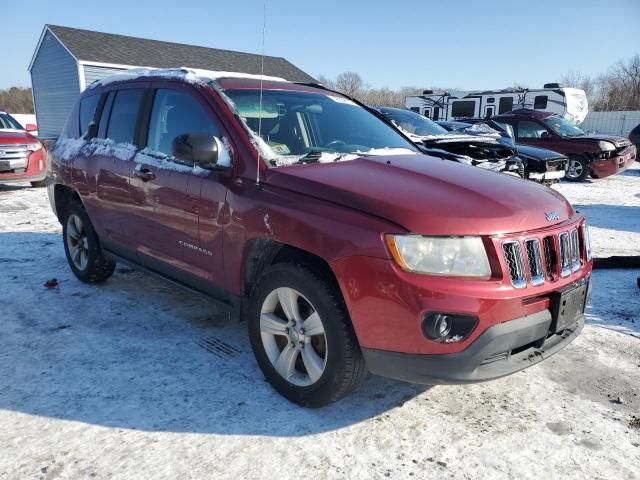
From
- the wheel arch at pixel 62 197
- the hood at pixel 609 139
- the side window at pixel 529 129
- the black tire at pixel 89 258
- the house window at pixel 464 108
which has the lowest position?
the black tire at pixel 89 258

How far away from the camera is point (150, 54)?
2519 centimetres

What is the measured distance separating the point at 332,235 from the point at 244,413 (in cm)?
110

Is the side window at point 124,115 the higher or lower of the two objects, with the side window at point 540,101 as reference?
lower

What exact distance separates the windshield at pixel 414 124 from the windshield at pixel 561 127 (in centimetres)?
557

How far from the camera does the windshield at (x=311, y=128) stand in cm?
312

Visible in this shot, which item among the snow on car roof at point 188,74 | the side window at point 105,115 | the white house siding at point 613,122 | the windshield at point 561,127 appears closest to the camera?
the snow on car roof at point 188,74

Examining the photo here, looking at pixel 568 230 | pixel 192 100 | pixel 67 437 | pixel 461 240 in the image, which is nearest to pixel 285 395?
pixel 67 437

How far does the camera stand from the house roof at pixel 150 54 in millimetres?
23141

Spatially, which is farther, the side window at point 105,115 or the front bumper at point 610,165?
the front bumper at point 610,165

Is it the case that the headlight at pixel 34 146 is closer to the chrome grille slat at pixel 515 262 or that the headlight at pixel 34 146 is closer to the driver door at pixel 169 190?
the driver door at pixel 169 190

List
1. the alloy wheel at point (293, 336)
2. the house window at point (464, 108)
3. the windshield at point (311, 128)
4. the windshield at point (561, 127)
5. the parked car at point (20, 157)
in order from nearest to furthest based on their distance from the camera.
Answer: the alloy wheel at point (293, 336)
the windshield at point (311, 128)
the parked car at point (20, 157)
the windshield at point (561, 127)
the house window at point (464, 108)

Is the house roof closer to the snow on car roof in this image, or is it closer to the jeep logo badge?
the snow on car roof

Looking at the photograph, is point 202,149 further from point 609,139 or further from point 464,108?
point 464,108

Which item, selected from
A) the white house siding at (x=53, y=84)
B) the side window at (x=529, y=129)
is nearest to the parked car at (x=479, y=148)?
the side window at (x=529, y=129)
